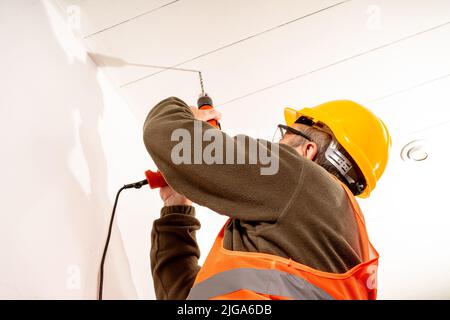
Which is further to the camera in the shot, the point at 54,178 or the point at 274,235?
the point at 54,178

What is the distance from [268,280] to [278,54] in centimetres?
101

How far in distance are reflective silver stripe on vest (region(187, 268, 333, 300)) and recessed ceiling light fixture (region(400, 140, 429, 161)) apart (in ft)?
4.93

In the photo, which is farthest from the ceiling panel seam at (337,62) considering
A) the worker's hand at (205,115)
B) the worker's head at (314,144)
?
the worker's hand at (205,115)

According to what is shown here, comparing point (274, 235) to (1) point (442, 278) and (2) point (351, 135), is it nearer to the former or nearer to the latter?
(2) point (351, 135)

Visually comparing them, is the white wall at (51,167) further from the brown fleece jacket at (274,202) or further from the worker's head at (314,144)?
the worker's head at (314,144)

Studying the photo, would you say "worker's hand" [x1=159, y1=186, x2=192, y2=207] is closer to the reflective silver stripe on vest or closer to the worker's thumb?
the worker's thumb

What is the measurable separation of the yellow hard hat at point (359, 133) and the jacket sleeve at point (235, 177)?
0.37m

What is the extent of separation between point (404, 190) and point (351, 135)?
136 cm

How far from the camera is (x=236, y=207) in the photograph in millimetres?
940

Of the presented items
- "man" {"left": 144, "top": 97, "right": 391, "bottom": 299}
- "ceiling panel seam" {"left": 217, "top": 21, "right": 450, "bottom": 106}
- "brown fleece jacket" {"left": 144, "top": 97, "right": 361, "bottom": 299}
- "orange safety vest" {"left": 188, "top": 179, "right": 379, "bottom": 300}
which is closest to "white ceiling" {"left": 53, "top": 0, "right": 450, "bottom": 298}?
"ceiling panel seam" {"left": 217, "top": 21, "right": 450, "bottom": 106}

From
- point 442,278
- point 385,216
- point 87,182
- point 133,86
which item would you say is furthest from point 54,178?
point 442,278

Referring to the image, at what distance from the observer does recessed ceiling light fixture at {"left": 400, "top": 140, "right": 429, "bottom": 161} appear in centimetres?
208

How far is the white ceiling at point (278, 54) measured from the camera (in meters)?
1.41

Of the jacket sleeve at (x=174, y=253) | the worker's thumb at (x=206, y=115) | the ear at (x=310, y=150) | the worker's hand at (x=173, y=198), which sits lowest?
the jacket sleeve at (x=174, y=253)
